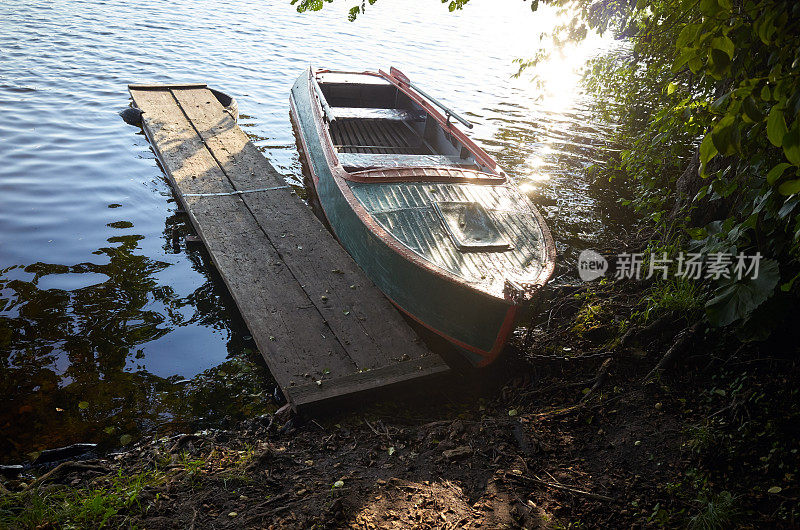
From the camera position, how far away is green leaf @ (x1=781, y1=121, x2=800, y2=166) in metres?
1.84

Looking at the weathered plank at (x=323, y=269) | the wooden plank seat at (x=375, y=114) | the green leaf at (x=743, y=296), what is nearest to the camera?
the green leaf at (x=743, y=296)

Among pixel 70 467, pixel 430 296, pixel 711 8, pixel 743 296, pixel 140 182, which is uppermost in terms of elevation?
pixel 711 8

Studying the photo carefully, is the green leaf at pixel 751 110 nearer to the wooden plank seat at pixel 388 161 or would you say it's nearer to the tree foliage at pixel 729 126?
the tree foliage at pixel 729 126

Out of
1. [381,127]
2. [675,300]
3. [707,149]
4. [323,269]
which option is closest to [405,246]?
[323,269]

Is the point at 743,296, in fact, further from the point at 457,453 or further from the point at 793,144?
the point at 457,453

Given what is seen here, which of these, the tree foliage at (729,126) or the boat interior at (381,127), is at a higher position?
the tree foliage at (729,126)

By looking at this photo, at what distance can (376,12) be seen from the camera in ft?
87.4

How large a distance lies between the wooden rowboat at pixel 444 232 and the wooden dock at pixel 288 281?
40 centimetres

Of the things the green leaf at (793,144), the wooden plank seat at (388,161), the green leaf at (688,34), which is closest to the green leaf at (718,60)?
the green leaf at (688,34)

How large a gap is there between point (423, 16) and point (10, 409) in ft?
90.1

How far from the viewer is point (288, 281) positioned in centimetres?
652

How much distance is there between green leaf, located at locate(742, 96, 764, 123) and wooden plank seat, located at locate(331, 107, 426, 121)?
8.48 metres

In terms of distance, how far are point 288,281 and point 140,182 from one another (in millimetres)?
5063

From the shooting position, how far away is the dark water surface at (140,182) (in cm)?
540
